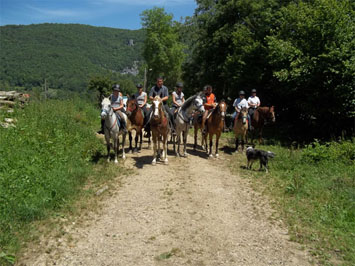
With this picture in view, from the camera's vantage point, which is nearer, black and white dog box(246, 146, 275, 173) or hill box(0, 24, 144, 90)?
black and white dog box(246, 146, 275, 173)

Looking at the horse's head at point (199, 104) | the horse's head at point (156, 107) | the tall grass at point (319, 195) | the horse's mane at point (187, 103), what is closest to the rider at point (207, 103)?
the horse's mane at point (187, 103)

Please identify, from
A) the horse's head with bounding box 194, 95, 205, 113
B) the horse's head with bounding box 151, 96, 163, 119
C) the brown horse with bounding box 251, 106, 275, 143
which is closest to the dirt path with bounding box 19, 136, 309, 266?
the horse's head with bounding box 151, 96, 163, 119

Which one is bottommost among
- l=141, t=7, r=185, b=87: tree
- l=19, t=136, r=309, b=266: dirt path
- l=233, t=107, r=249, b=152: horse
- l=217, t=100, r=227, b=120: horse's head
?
l=19, t=136, r=309, b=266: dirt path

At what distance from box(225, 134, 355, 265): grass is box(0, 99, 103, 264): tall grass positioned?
549 cm

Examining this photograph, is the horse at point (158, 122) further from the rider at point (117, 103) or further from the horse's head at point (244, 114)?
the horse's head at point (244, 114)

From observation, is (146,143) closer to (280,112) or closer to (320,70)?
(320,70)

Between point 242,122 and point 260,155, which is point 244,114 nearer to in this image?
point 242,122

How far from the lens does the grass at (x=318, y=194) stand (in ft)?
19.8

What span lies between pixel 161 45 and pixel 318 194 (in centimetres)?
5040

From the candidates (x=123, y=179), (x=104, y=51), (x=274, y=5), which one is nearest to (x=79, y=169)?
(x=123, y=179)

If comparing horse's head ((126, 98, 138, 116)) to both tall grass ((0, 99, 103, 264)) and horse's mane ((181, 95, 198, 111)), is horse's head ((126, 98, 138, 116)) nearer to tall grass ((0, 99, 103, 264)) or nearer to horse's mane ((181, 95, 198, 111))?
horse's mane ((181, 95, 198, 111))

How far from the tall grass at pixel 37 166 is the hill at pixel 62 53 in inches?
2211

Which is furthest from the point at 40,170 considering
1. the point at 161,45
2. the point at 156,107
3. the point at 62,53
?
the point at 62,53

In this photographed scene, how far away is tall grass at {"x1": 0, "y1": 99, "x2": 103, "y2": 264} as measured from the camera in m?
6.40
